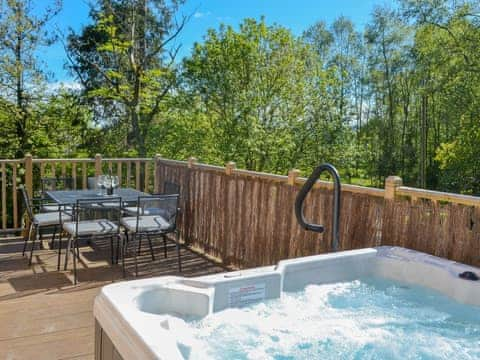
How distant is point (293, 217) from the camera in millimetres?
3836

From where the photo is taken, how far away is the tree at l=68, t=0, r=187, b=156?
11.7 m

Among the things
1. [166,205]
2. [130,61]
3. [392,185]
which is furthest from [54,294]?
[130,61]

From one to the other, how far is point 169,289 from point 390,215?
1.66 m

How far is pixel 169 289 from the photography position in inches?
93.9

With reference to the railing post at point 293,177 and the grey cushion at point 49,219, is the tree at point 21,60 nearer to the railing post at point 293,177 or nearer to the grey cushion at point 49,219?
the grey cushion at point 49,219

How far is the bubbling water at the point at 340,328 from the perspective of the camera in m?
2.17

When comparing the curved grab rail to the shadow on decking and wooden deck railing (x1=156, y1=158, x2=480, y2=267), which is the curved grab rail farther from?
the shadow on decking

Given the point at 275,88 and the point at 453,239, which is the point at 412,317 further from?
the point at 275,88

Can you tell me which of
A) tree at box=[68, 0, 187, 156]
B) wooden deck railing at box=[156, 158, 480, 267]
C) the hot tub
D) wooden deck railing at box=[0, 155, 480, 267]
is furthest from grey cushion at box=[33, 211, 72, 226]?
tree at box=[68, 0, 187, 156]

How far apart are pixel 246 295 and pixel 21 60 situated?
9402mm

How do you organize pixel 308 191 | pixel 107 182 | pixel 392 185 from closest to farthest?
pixel 308 191 → pixel 392 185 → pixel 107 182

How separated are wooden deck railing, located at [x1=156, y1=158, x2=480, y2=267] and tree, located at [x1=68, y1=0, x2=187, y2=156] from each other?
6505mm

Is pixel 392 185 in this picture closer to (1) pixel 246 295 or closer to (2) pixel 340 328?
(2) pixel 340 328

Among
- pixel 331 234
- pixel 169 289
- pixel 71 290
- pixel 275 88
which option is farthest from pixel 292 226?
pixel 275 88
